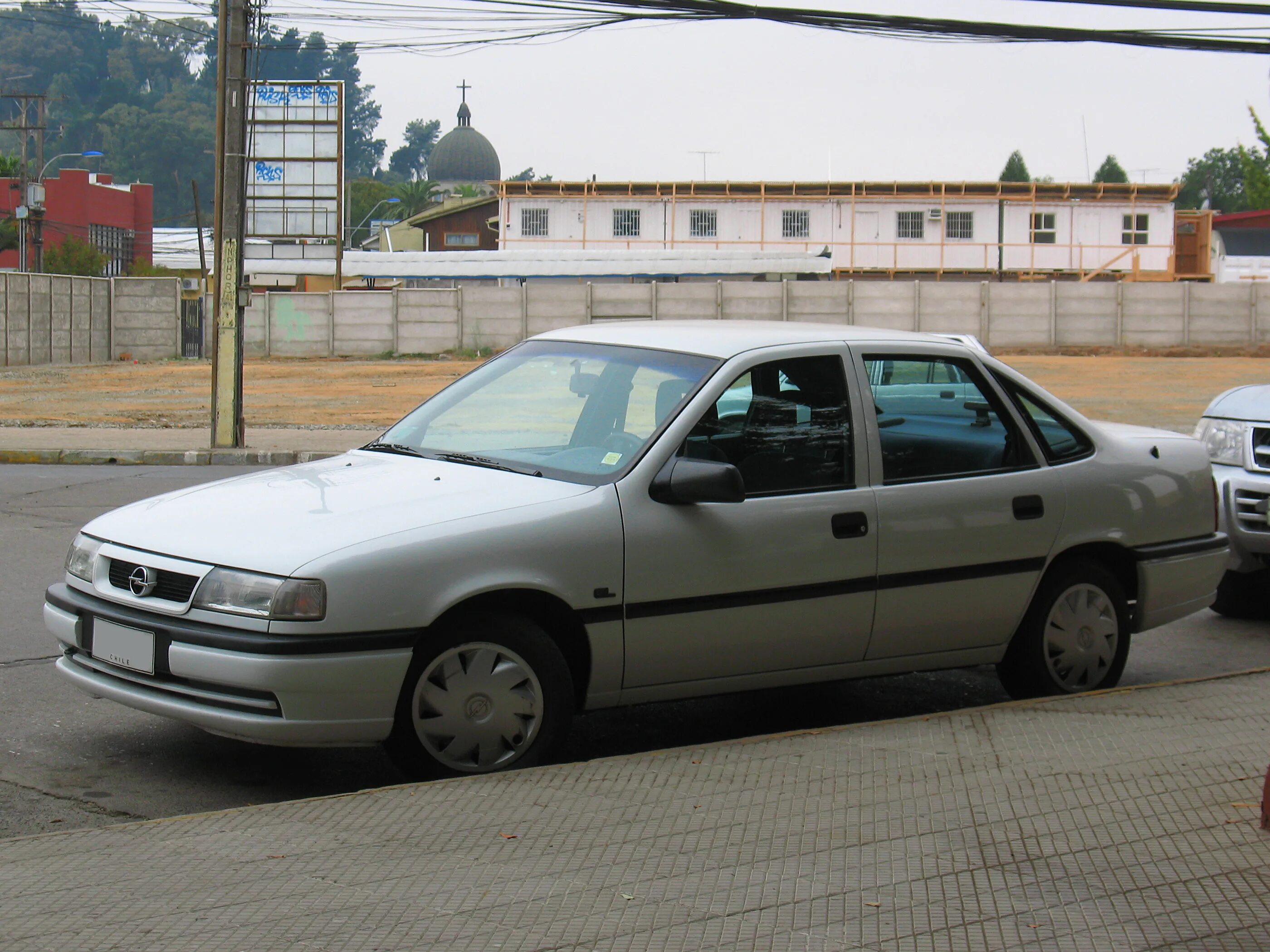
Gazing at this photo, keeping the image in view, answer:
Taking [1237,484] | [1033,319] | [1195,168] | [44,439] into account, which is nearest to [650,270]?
[1033,319]

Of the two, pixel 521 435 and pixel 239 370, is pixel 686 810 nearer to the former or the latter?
pixel 521 435

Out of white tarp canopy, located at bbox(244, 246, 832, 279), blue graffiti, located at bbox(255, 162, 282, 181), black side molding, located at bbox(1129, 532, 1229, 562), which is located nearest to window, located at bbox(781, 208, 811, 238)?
white tarp canopy, located at bbox(244, 246, 832, 279)

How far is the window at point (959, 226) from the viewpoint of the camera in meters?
60.6

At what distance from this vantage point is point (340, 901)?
322 centimetres

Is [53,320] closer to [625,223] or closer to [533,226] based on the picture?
[533,226]

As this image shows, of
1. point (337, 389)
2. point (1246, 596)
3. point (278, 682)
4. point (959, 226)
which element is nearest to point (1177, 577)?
point (1246, 596)

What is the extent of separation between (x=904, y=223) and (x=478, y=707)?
192ft

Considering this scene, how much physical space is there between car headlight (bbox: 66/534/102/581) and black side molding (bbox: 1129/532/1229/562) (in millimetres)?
4002

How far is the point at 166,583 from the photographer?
14.8ft

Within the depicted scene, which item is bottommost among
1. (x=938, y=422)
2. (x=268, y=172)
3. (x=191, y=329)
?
(x=938, y=422)

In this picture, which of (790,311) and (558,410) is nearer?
(558,410)

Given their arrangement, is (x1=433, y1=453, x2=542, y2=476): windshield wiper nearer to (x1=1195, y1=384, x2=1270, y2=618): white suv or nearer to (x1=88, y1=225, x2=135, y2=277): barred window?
(x1=1195, y1=384, x2=1270, y2=618): white suv

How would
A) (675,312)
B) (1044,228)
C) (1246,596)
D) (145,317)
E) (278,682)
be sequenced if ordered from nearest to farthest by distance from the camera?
(278,682), (1246,596), (145,317), (675,312), (1044,228)

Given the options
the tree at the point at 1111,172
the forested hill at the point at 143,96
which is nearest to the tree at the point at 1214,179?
the tree at the point at 1111,172
